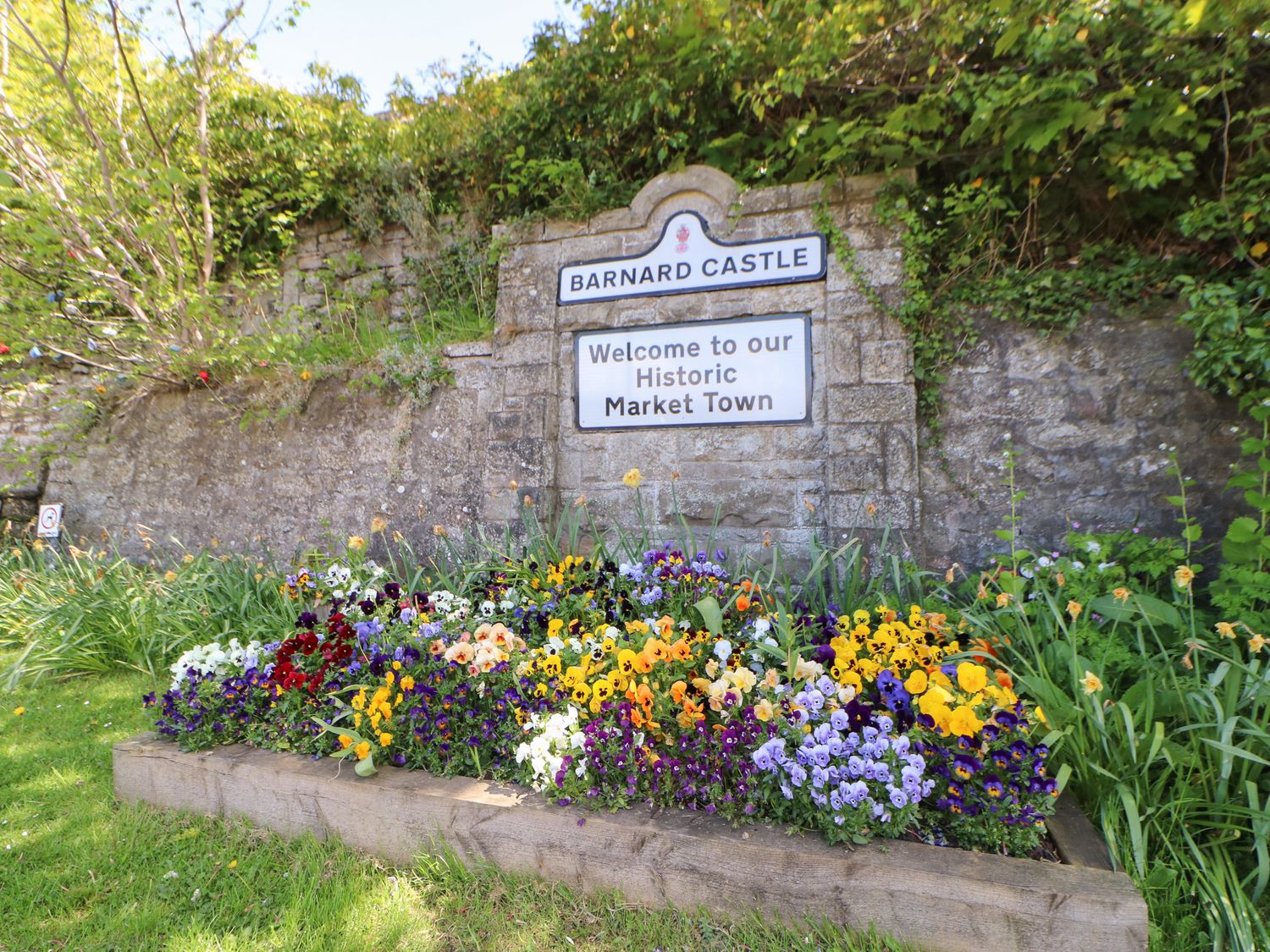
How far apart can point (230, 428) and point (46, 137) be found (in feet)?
8.46

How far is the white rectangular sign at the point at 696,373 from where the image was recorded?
11.8 ft

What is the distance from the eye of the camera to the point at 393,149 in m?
5.28

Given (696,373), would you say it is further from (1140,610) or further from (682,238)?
(1140,610)

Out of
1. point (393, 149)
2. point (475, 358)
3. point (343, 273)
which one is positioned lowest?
point (475, 358)

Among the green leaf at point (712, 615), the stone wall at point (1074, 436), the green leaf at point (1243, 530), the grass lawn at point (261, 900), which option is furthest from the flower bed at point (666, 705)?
the green leaf at point (1243, 530)

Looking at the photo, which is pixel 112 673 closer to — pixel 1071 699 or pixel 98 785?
pixel 98 785

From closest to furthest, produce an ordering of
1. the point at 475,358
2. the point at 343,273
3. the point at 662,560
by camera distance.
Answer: the point at 662,560, the point at 475,358, the point at 343,273

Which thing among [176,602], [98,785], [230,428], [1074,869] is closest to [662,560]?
[1074,869]

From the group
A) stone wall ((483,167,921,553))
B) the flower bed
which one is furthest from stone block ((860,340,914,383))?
the flower bed

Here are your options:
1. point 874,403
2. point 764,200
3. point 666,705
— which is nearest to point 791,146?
point 764,200

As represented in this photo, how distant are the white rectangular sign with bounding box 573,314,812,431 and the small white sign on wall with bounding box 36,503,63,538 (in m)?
4.68

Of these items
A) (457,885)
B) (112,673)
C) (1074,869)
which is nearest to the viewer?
(1074,869)

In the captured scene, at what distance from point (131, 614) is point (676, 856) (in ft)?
11.6

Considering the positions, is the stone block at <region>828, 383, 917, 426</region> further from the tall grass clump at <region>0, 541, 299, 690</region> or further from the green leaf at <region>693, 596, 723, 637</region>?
the tall grass clump at <region>0, 541, 299, 690</region>
